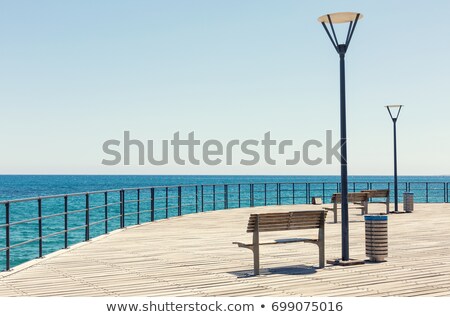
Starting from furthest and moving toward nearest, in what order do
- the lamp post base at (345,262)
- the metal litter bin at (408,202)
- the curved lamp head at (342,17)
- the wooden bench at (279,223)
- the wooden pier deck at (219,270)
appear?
the metal litter bin at (408,202) < the curved lamp head at (342,17) < the lamp post base at (345,262) < the wooden bench at (279,223) < the wooden pier deck at (219,270)

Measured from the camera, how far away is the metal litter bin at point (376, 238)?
10.6 meters

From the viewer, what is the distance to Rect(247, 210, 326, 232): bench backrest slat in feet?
31.9

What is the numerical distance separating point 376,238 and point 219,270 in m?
2.71

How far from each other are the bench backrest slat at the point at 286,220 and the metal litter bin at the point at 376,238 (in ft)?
3.42

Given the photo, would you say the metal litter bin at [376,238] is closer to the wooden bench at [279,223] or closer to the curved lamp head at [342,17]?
the wooden bench at [279,223]

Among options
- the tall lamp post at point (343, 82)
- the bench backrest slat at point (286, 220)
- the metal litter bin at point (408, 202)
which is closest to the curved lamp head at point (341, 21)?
the tall lamp post at point (343, 82)

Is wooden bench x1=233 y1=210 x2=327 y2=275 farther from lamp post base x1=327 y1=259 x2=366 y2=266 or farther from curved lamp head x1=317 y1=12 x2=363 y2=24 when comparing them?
curved lamp head x1=317 y1=12 x2=363 y2=24

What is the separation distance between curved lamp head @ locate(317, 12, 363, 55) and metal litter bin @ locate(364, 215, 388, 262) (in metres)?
2.79

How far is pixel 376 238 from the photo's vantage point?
1063 centimetres

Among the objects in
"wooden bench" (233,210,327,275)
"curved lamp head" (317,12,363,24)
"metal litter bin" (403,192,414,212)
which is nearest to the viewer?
"wooden bench" (233,210,327,275)

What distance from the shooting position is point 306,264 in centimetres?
1041

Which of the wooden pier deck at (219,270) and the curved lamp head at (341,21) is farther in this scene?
the curved lamp head at (341,21)

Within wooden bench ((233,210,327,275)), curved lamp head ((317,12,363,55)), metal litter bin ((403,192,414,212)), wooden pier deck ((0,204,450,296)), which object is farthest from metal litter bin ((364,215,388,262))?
metal litter bin ((403,192,414,212))
